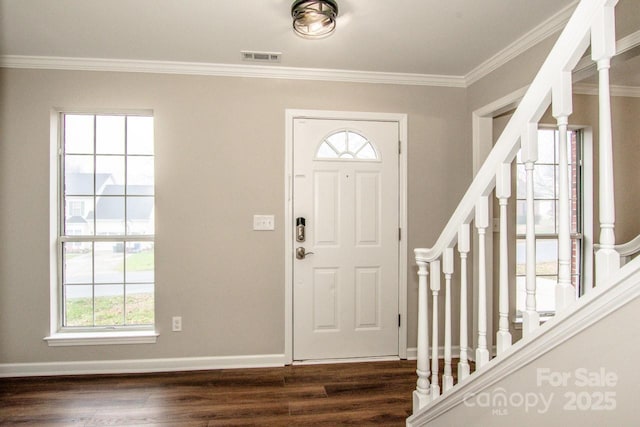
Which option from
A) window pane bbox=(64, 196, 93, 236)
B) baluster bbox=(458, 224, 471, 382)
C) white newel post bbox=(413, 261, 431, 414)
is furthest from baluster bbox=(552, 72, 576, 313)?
window pane bbox=(64, 196, 93, 236)

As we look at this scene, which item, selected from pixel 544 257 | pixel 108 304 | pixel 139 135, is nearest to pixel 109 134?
pixel 139 135

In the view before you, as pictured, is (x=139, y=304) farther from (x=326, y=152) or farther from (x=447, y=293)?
(x=447, y=293)

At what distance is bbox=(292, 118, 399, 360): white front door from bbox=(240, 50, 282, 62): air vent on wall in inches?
20.0

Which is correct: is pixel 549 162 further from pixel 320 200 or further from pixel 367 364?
pixel 367 364

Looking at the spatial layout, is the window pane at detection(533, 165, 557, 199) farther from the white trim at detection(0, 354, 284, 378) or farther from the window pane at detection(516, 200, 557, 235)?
the white trim at detection(0, 354, 284, 378)

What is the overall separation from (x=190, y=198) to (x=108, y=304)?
3.68 feet

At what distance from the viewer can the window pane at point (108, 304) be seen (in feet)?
9.32

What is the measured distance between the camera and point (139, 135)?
289cm

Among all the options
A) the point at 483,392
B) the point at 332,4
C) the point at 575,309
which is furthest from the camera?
the point at 332,4

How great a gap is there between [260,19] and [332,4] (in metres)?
0.49

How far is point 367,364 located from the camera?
2873 millimetres

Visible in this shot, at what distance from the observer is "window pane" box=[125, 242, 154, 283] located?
286 centimetres

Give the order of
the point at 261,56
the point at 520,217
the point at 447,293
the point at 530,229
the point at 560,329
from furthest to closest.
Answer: the point at 520,217
the point at 261,56
the point at 447,293
the point at 530,229
the point at 560,329

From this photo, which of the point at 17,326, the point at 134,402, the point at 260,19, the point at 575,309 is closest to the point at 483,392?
the point at 575,309
